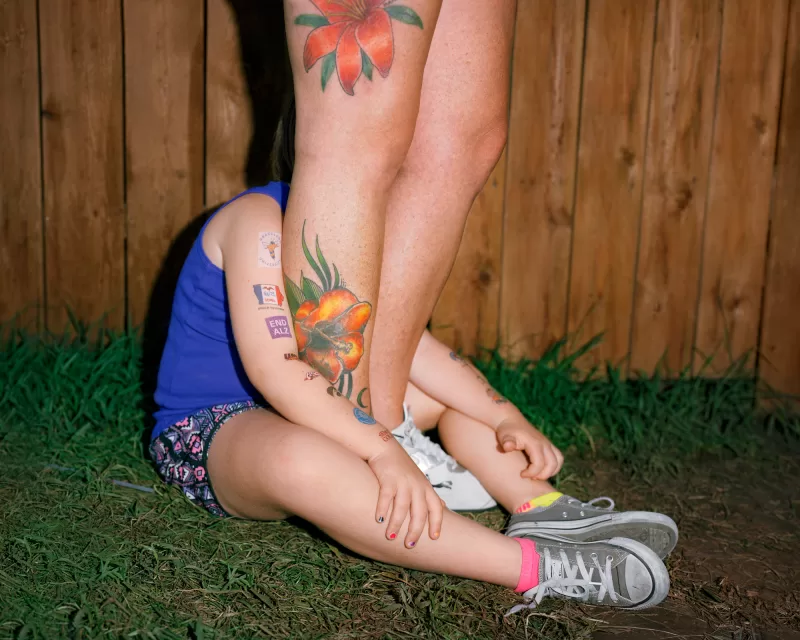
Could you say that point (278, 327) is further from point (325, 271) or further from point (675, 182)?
point (675, 182)

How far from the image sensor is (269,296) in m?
1.53

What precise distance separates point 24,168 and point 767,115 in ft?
7.20

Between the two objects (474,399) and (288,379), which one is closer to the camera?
(288,379)

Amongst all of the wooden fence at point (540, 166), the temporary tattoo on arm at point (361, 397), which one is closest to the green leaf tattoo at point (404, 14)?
the temporary tattoo on arm at point (361, 397)

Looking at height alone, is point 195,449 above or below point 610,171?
below

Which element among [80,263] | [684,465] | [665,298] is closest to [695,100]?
[665,298]

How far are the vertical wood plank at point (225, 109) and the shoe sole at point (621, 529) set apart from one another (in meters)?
1.34

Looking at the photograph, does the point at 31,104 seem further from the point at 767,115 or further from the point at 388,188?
the point at 767,115

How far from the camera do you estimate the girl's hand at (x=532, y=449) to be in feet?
5.79

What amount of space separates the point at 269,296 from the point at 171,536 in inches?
20.4

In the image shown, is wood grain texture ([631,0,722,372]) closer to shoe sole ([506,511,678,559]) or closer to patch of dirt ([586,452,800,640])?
patch of dirt ([586,452,800,640])

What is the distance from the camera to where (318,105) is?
1513mm

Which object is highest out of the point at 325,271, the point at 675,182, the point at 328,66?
the point at 328,66

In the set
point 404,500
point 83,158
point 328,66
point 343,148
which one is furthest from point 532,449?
point 83,158
